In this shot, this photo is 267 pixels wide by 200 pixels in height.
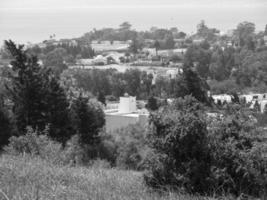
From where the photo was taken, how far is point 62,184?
3988mm

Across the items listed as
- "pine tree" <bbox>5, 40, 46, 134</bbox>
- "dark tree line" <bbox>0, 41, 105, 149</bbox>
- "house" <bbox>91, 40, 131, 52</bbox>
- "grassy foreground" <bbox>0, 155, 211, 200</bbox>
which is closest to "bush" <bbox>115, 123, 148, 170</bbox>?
"dark tree line" <bbox>0, 41, 105, 149</bbox>

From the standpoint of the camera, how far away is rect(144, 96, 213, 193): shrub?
4.65 m

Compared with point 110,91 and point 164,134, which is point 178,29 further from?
point 164,134

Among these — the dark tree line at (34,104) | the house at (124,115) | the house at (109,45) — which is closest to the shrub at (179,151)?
the dark tree line at (34,104)

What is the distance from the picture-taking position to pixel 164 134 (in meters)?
4.86

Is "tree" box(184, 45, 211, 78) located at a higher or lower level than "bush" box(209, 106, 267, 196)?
lower

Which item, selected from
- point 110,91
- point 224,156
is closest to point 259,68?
point 110,91

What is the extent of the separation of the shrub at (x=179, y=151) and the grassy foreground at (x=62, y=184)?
0.20 metres

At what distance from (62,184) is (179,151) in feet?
3.86

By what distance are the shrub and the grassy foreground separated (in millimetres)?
204

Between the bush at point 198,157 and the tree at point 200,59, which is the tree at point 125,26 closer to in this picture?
the tree at point 200,59

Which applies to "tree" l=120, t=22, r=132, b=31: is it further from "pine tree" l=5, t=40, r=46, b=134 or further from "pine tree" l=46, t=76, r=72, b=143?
"pine tree" l=5, t=40, r=46, b=134

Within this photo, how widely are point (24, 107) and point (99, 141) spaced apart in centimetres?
219

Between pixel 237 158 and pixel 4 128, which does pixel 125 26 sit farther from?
pixel 237 158
